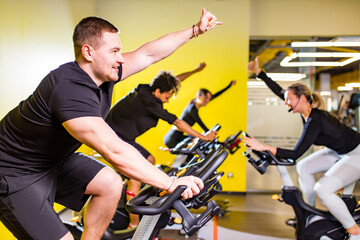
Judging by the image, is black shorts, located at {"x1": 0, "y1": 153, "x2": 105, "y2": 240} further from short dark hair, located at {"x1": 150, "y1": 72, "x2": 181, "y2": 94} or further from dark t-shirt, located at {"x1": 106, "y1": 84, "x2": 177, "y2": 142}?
short dark hair, located at {"x1": 150, "y1": 72, "x2": 181, "y2": 94}

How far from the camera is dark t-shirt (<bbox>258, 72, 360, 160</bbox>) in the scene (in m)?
3.11

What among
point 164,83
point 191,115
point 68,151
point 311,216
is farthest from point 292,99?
point 68,151

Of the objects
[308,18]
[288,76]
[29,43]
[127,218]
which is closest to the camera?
[127,218]

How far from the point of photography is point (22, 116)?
151 centimetres

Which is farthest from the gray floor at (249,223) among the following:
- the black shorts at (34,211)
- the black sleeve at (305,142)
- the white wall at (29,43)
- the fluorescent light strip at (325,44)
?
the fluorescent light strip at (325,44)

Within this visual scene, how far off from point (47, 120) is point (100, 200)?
1.66 ft

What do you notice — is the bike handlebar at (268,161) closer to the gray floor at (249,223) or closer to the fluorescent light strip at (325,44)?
the gray floor at (249,223)

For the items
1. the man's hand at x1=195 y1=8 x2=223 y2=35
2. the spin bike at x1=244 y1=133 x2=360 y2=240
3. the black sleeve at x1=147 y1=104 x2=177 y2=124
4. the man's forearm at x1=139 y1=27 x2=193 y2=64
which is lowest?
the spin bike at x1=244 y1=133 x2=360 y2=240

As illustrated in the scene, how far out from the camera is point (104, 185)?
1.73 m

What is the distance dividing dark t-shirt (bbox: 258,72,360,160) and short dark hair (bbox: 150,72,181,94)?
46.6 inches

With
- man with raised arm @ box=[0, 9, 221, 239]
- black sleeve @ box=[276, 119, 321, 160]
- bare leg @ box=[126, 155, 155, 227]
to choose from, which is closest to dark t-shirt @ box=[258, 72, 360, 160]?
black sleeve @ box=[276, 119, 321, 160]

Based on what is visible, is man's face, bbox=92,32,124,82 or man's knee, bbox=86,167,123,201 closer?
man's face, bbox=92,32,124,82

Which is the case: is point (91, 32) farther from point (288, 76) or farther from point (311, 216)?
point (288, 76)

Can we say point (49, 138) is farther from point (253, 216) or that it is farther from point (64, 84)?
point (253, 216)
